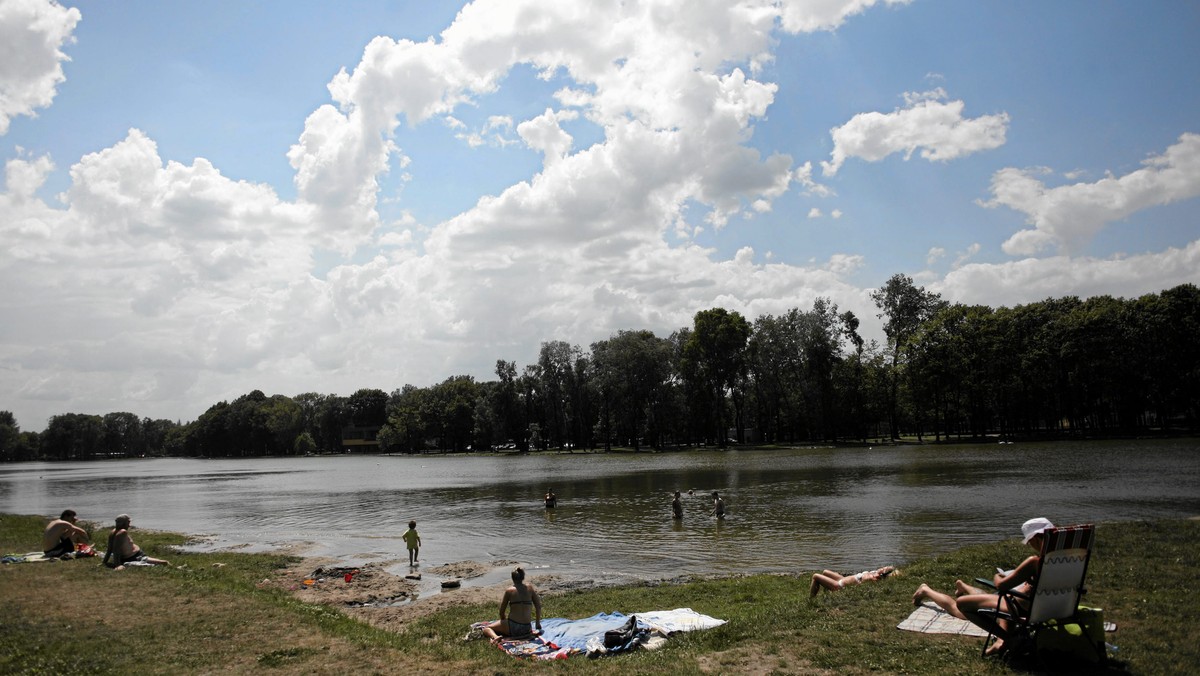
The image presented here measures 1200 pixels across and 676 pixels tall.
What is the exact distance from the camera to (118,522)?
1822 centimetres

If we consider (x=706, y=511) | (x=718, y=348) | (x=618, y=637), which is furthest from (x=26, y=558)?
(x=718, y=348)

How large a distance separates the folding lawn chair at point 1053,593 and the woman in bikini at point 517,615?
7.08 meters

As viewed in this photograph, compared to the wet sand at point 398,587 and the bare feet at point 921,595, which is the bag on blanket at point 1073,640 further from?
the wet sand at point 398,587

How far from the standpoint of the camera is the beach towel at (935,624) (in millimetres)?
9266

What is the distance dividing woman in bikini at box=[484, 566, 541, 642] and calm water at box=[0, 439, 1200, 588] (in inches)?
344

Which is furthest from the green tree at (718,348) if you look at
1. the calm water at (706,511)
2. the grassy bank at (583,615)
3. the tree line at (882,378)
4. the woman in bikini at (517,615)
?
the woman in bikini at (517,615)

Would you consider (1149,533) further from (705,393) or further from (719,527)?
(705,393)

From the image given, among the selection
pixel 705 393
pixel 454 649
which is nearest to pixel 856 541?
pixel 454 649

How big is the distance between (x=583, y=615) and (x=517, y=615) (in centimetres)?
279

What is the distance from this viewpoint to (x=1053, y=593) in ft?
26.6

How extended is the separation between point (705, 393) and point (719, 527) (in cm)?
8687

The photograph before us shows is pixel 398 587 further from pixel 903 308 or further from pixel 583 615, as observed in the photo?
pixel 903 308

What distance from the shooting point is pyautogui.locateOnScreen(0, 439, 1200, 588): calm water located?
24.2 meters

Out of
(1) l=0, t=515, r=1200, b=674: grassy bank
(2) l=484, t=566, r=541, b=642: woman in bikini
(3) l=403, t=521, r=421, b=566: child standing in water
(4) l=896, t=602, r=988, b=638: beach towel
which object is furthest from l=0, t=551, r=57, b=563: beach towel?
(4) l=896, t=602, r=988, b=638: beach towel
